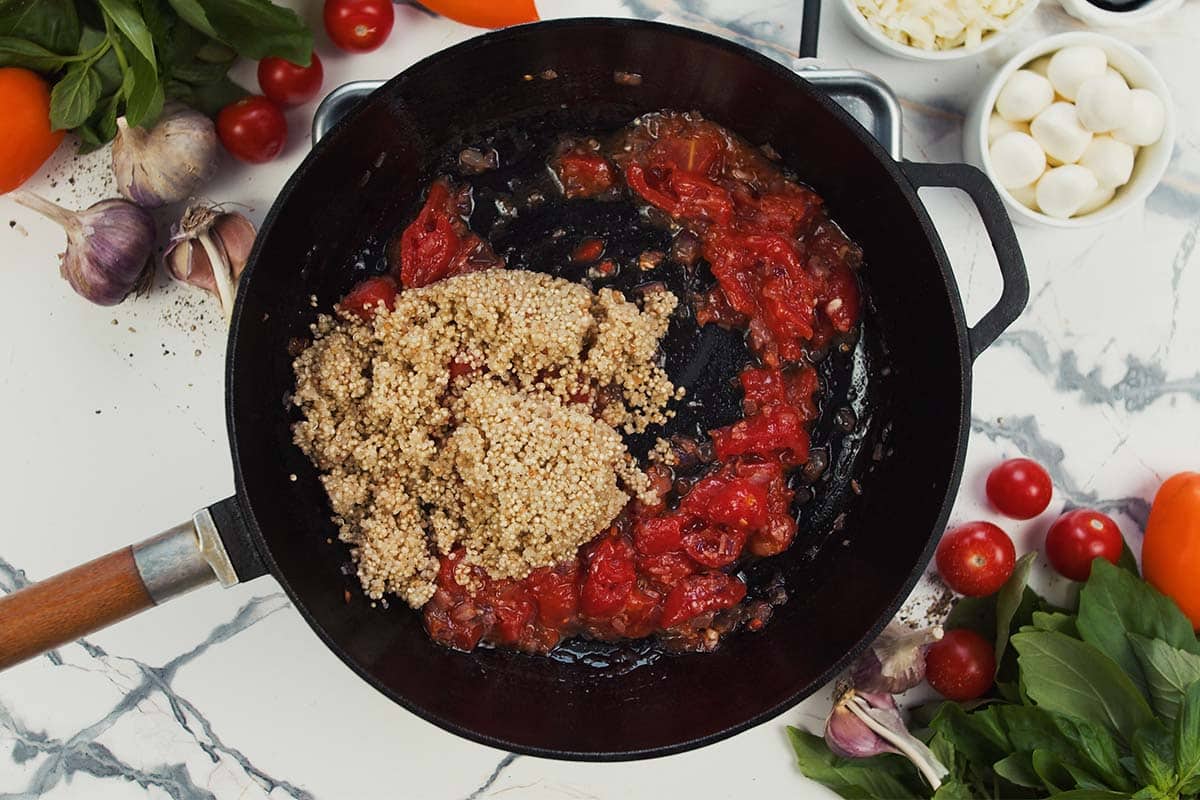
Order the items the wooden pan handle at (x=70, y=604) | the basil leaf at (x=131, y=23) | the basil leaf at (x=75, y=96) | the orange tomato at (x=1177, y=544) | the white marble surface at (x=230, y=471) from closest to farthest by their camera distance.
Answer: the wooden pan handle at (x=70, y=604), the basil leaf at (x=131, y=23), the basil leaf at (x=75, y=96), the orange tomato at (x=1177, y=544), the white marble surface at (x=230, y=471)

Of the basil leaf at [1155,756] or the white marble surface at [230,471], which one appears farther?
the white marble surface at [230,471]

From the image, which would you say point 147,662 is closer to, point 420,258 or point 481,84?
point 420,258

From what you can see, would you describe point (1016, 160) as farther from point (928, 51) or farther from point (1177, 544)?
point (1177, 544)

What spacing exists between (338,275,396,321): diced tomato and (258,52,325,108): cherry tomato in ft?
1.04

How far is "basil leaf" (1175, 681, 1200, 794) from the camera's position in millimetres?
1444

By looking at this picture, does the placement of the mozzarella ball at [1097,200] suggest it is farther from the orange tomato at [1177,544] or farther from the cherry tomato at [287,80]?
the cherry tomato at [287,80]

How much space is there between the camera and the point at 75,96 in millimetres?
1532

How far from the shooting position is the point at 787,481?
1689 millimetres

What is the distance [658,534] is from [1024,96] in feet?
2.87

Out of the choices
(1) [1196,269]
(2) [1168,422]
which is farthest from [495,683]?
(1) [1196,269]

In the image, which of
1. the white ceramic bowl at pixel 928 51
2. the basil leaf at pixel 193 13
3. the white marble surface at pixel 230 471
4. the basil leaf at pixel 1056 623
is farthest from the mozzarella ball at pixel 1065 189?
the basil leaf at pixel 193 13

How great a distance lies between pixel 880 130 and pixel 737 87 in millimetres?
230

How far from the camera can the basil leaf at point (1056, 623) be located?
1.63 m

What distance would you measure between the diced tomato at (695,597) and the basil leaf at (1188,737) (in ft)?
2.12
